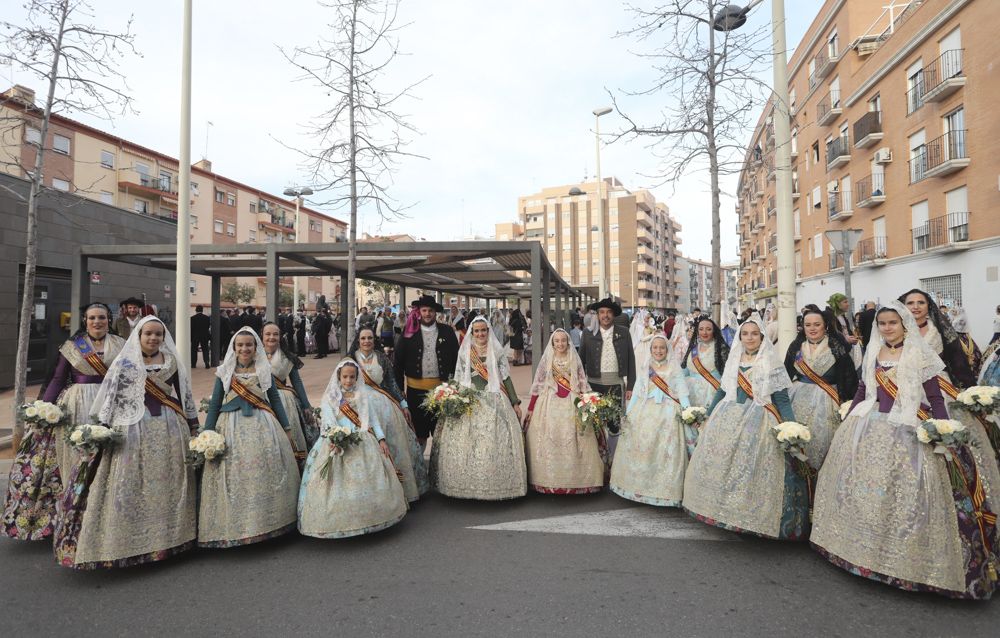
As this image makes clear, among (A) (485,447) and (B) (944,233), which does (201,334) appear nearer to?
(A) (485,447)

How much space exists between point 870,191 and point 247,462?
87.2 feet

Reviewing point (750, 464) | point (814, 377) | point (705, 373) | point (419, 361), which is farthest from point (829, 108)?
point (750, 464)

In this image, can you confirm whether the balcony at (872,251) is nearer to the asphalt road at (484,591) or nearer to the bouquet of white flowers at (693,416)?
the bouquet of white flowers at (693,416)

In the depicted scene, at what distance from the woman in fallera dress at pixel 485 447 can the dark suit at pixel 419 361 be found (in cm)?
102

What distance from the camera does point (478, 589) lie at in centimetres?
359

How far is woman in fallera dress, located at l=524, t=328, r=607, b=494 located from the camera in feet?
17.5

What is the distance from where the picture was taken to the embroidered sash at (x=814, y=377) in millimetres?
4906

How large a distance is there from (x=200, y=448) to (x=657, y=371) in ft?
13.0

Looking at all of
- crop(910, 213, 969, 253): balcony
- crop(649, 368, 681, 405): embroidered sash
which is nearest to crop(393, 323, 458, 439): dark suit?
crop(649, 368, 681, 405): embroidered sash

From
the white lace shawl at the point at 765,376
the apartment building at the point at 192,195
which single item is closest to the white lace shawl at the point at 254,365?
the white lace shawl at the point at 765,376

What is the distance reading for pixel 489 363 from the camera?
222 inches

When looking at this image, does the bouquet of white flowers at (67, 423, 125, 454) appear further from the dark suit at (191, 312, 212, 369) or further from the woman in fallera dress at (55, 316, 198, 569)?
the dark suit at (191, 312, 212, 369)

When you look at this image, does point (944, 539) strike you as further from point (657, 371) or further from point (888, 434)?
point (657, 371)

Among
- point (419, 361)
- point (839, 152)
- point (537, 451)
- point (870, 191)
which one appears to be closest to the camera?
point (537, 451)
